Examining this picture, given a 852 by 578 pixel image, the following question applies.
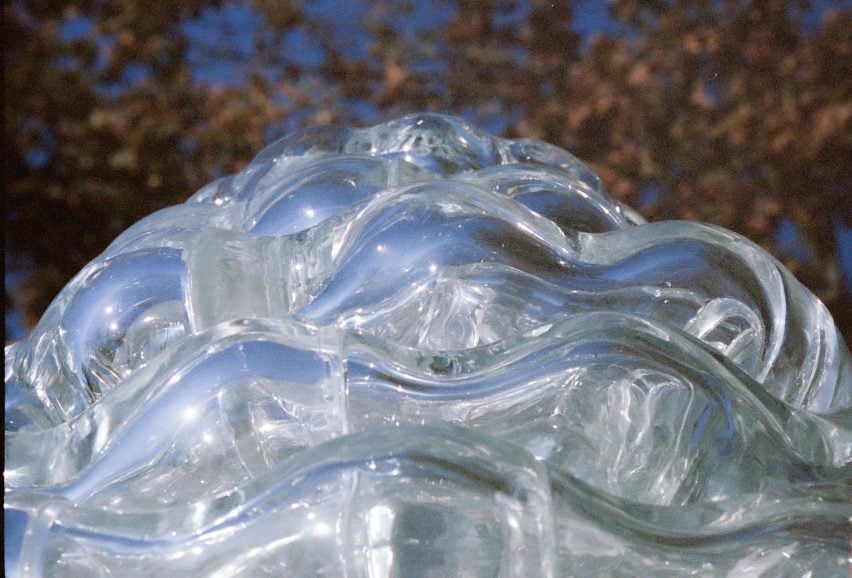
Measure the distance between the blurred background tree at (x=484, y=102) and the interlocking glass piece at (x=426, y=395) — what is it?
174 cm

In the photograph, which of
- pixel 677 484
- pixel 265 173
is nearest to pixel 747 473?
pixel 677 484

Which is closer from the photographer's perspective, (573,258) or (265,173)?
(573,258)

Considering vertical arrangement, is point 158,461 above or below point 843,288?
above

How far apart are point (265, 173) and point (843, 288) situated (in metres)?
1.84

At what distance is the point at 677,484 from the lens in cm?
40

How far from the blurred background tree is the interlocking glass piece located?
1.74m

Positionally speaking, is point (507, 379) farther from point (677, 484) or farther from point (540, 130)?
point (540, 130)

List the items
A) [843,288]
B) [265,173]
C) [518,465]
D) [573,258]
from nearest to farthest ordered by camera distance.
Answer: [518,465], [573,258], [265,173], [843,288]

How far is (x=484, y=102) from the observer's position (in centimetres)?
235

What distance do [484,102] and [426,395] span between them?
2.02 meters

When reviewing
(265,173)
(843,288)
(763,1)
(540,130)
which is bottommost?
(843,288)

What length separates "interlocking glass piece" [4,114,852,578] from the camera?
322 millimetres

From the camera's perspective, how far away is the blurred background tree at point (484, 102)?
2264 mm

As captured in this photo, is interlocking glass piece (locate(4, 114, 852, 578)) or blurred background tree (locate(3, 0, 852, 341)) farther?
blurred background tree (locate(3, 0, 852, 341))
